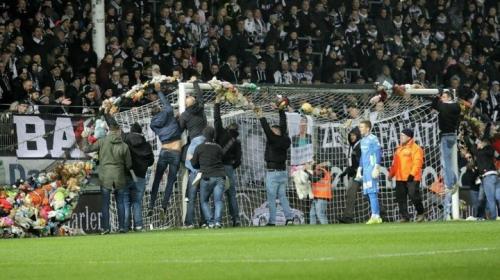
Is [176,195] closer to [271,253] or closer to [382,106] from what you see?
[382,106]

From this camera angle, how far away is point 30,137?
70.4 feet

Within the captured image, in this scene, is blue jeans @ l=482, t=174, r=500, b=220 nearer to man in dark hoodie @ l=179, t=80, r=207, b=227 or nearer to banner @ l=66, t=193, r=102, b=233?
man in dark hoodie @ l=179, t=80, r=207, b=227

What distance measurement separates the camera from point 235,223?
21875mm

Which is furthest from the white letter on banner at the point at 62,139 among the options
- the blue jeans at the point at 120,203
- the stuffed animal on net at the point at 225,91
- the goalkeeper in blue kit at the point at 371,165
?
the goalkeeper in blue kit at the point at 371,165

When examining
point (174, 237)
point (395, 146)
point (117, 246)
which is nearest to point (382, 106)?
point (395, 146)

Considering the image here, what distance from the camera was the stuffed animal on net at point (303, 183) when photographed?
906 inches

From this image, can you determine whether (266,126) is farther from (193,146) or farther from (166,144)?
(166,144)

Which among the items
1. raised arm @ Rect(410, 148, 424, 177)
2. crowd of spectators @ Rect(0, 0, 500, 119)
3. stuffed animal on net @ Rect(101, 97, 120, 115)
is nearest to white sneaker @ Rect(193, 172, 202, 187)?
stuffed animal on net @ Rect(101, 97, 120, 115)

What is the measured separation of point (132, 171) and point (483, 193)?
275 inches

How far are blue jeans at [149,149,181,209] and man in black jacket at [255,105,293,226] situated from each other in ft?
5.49

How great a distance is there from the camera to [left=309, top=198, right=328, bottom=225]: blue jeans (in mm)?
22938

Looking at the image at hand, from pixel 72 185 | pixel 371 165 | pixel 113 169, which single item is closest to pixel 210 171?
pixel 113 169

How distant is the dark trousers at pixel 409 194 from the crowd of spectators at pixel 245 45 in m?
4.58

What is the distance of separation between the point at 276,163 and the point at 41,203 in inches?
178
